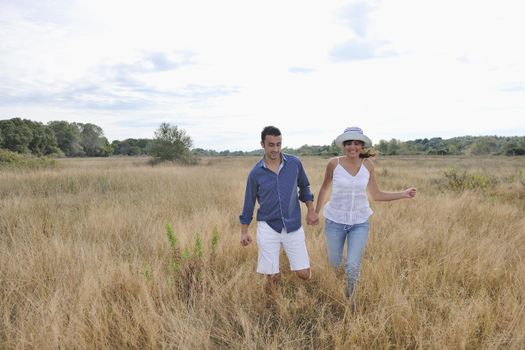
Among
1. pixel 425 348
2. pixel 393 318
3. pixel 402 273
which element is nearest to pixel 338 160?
pixel 402 273

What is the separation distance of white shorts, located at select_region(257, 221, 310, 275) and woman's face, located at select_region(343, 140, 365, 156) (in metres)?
0.98

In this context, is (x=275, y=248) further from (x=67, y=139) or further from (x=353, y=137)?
(x=67, y=139)

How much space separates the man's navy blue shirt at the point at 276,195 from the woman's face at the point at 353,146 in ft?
1.97

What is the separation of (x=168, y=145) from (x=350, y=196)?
2725cm

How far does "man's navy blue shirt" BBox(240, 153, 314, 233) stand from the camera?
2980 millimetres

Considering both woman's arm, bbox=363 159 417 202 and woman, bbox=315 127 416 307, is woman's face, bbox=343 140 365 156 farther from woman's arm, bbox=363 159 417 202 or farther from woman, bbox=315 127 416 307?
woman's arm, bbox=363 159 417 202

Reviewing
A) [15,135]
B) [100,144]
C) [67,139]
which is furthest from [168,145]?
[100,144]

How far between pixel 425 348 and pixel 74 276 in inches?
132

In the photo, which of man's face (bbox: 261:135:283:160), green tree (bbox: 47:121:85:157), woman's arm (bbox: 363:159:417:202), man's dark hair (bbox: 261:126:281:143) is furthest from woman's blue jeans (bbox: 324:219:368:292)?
green tree (bbox: 47:121:85:157)

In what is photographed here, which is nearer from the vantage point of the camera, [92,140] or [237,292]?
[237,292]

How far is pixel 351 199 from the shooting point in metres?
3.31

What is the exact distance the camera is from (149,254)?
4293 millimetres

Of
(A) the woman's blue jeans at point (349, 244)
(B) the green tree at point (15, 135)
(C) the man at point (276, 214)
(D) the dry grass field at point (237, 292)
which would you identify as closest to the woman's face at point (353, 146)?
(C) the man at point (276, 214)

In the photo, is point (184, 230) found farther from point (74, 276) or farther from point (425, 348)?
point (425, 348)
